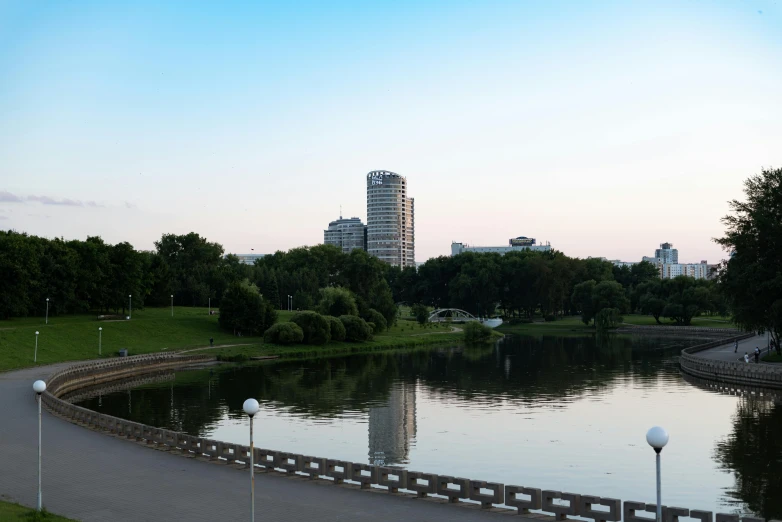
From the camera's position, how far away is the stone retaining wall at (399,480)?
1917 cm

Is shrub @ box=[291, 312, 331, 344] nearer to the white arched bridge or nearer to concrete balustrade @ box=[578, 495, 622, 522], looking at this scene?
the white arched bridge

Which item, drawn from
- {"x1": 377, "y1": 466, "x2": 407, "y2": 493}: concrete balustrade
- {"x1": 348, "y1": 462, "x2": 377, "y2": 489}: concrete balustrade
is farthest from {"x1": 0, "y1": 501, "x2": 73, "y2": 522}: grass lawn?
{"x1": 377, "y1": 466, "x2": 407, "y2": 493}: concrete balustrade

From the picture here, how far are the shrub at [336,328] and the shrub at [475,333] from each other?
2486 cm

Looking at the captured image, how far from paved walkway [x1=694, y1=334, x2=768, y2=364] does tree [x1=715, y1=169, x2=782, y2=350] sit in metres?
7.83

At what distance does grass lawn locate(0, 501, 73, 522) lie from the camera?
61.8ft

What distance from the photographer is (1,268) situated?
85125mm

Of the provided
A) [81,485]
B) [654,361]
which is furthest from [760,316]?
[81,485]

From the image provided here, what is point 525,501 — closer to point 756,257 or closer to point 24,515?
point 24,515

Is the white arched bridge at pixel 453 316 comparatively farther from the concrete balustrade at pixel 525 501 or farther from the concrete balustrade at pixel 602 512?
the concrete balustrade at pixel 602 512

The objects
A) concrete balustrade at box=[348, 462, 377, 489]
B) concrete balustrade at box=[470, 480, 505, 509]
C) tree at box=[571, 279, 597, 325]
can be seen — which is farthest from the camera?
tree at box=[571, 279, 597, 325]

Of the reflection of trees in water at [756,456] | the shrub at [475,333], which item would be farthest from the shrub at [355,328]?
the reflection of trees in water at [756,456]

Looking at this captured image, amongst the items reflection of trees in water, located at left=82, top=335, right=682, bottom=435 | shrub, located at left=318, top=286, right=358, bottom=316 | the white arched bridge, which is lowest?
reflection of trees in water, located at left=82, top=335, right=682, bottom=435

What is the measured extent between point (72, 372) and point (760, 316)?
5836cm

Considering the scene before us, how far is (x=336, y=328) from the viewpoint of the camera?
99500 millimetres
